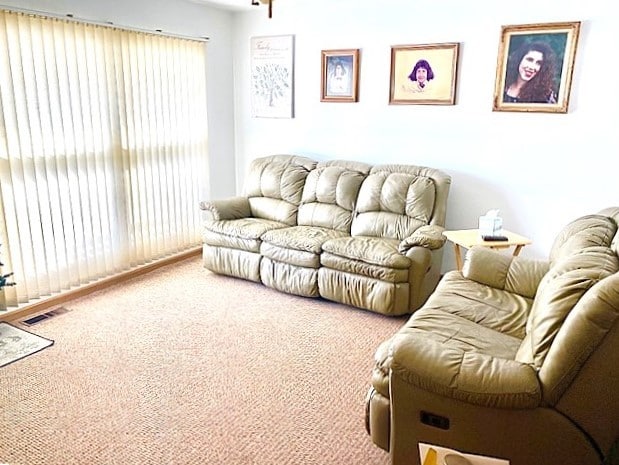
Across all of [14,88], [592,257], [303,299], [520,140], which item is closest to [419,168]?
[520,140]

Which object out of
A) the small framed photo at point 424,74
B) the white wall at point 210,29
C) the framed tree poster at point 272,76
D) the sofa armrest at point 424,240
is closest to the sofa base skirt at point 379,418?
the sofa armrest at point 424,240

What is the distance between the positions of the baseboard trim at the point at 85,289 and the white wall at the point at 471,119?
63.2 inches

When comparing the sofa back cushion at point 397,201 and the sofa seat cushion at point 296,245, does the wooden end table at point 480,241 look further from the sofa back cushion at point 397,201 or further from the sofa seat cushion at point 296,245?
the sofa seat cushion at point 296,245

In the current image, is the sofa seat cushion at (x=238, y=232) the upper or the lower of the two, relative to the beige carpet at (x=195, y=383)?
upper

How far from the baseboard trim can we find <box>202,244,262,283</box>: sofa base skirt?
51cm

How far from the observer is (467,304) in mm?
2559

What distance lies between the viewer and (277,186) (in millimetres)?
4527

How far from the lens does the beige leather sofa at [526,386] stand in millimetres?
1608

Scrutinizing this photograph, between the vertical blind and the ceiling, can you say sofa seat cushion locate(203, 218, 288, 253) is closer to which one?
the vertical blind

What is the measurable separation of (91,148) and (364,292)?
2.35 metres

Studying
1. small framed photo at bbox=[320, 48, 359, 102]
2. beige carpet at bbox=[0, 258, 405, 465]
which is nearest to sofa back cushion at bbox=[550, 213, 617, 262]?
beige carpet at bbox=[0, 258, 405, 465]

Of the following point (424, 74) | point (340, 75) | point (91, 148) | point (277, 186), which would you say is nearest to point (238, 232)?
point (277, 186)

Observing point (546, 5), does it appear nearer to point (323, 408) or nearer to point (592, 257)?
point (592, 257)

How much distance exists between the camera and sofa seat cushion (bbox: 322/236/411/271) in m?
3.38
